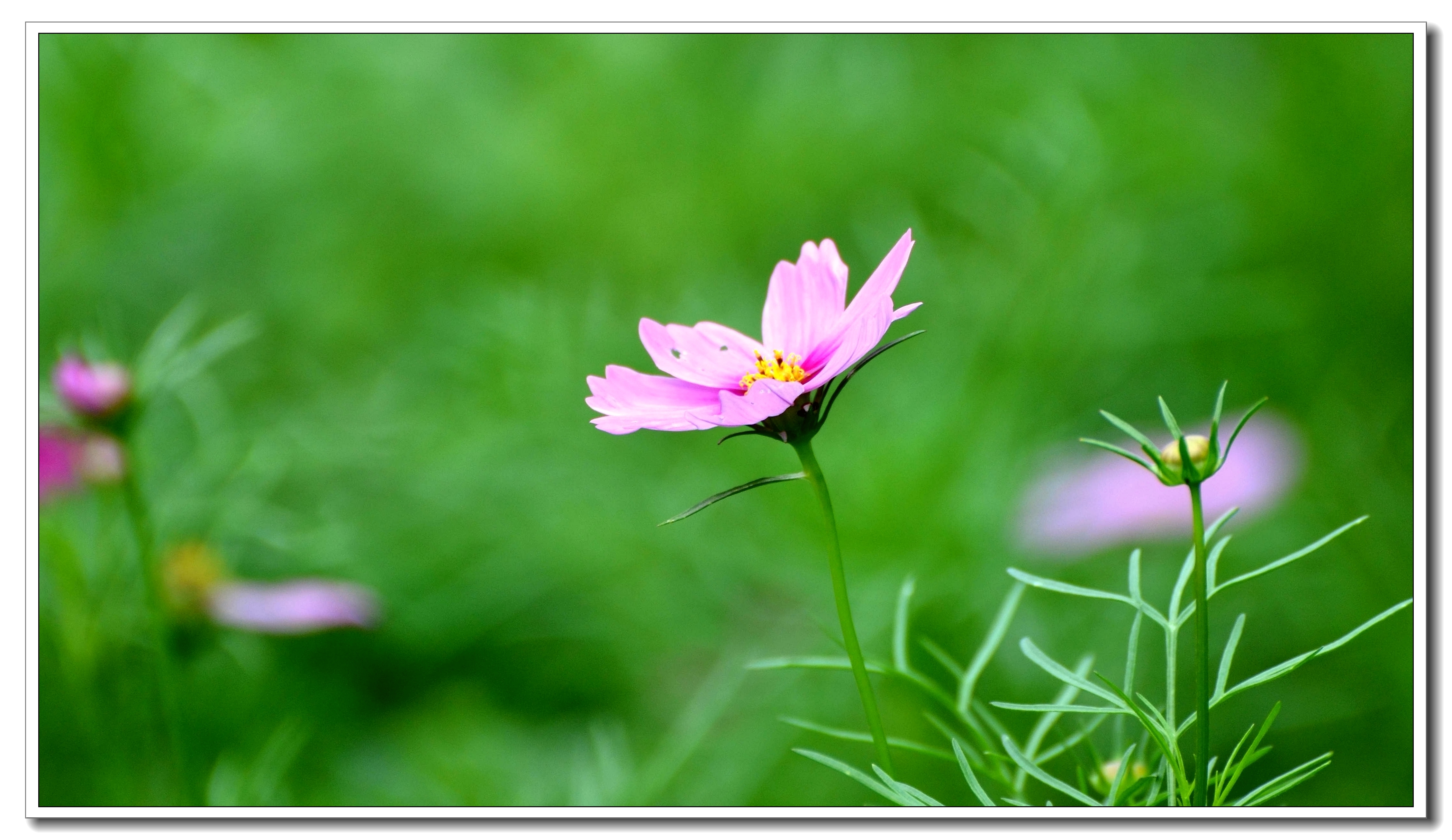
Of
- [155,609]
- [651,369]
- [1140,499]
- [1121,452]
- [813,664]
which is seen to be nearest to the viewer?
[1121,452]

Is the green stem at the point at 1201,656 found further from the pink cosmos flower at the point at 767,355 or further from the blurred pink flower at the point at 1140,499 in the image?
the blurred pink flower at the point at 1140,499

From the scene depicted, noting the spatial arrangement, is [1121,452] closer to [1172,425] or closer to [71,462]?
[1172,425]

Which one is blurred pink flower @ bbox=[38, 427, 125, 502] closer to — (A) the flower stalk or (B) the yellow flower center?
(B) the yellow flower center

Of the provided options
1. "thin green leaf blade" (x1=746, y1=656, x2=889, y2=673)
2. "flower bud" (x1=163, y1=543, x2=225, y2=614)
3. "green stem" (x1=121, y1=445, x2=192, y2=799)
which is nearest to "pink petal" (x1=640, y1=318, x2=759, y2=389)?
"thin green leaf blade" (x1=746, y1=656, x2=889, y2=673)

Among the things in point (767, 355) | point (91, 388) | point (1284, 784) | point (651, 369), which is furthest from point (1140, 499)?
point (91, 388)

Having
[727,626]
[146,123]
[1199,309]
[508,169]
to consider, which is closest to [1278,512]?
[1199,309]

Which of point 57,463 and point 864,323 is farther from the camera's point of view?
point 57,463
